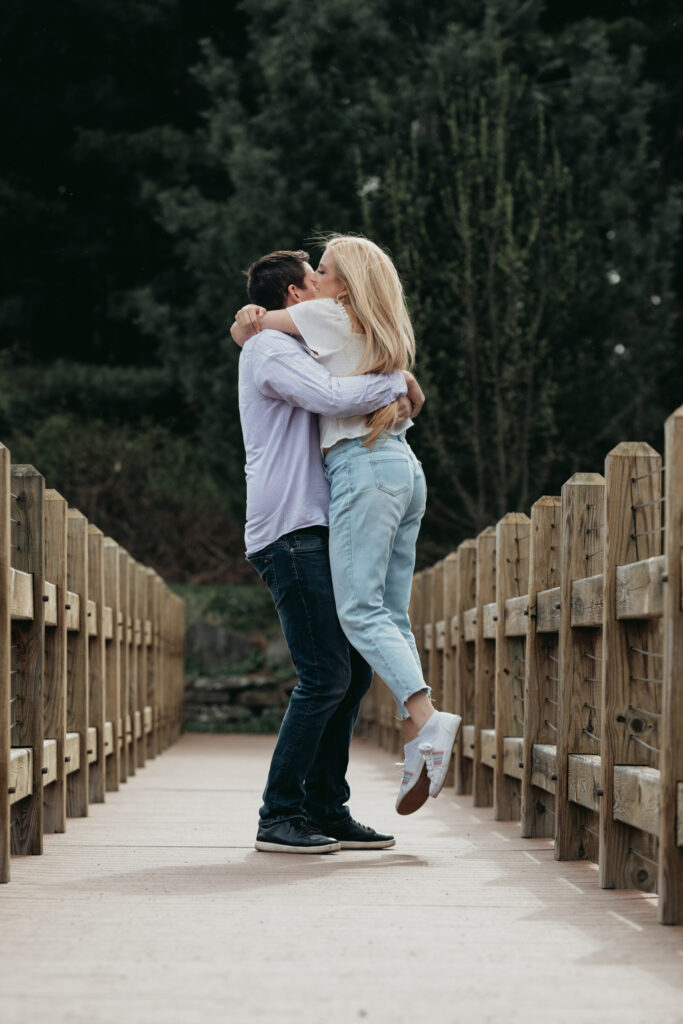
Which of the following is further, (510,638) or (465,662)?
(465,662)

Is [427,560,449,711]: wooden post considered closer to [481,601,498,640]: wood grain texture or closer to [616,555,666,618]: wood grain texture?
[481,601,498,640]: wood grain texture

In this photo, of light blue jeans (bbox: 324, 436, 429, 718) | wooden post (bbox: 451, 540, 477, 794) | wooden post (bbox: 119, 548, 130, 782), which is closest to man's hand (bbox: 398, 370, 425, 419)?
light blue jeans (bbox: 324, 436, 429, 718)

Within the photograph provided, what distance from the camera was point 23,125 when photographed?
2270 centimetres

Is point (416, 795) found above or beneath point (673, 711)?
beneath

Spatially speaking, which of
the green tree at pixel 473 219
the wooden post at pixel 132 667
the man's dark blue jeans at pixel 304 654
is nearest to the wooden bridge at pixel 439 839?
the man's dark blue jeans at pixel 304 654

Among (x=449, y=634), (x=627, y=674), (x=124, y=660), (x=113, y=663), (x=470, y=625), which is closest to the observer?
(x=627, y=674)

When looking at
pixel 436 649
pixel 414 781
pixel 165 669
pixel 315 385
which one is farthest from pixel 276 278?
pixel 165 669

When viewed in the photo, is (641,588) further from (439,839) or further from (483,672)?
(483,672)

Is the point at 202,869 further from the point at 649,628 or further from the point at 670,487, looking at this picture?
the point at 670,487

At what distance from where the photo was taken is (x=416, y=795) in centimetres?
414

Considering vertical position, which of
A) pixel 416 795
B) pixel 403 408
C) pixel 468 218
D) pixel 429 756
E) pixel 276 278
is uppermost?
pixel 468 218

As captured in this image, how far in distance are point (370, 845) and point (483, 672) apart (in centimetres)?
197

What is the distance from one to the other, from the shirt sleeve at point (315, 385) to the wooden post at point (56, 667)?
3.51ft

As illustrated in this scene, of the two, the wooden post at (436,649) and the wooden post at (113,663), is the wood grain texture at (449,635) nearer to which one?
the wooden post at (436,649)
